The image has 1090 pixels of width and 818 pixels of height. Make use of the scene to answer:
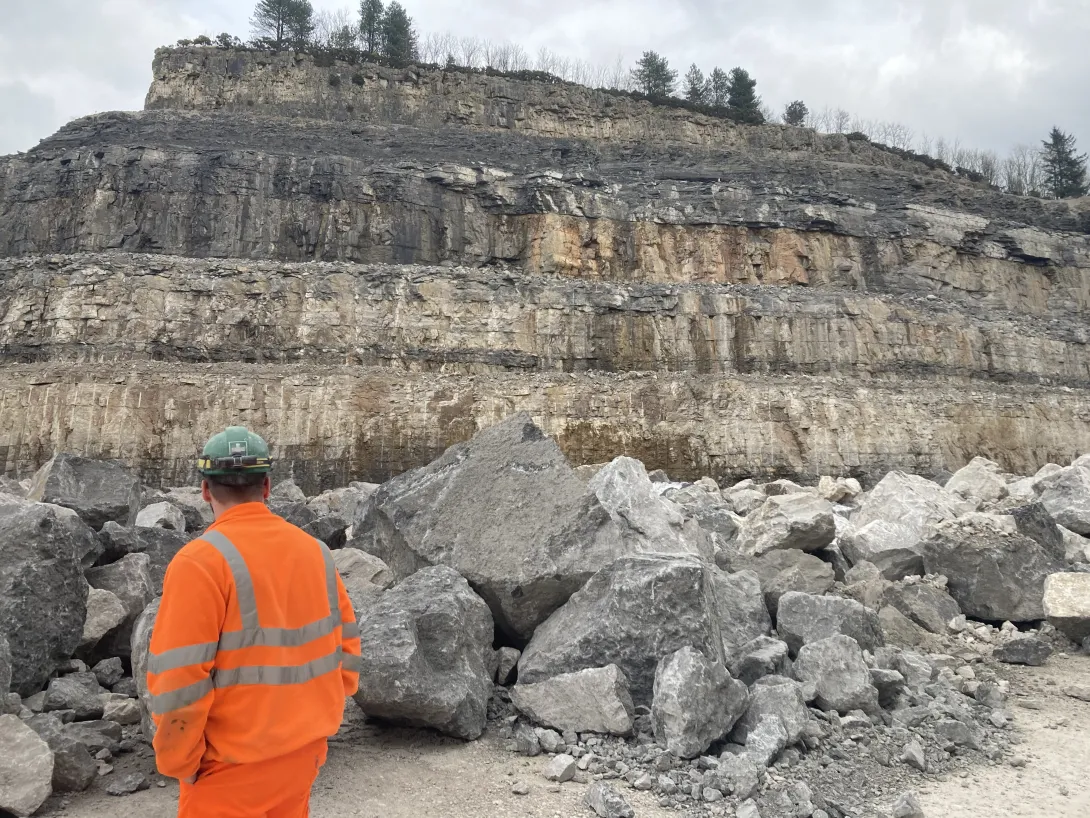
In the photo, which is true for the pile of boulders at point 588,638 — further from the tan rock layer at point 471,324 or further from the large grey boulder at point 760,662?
the tan rock layer at point 471,324

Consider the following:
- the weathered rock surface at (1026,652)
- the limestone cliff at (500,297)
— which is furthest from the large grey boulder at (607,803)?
the limestone cliff at (500,297)

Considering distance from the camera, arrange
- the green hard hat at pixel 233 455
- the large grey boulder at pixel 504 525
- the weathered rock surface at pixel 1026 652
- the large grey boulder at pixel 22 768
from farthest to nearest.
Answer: the weathered rock surface at pixel 1026 652, the large grey boulder at pixel 504 525, the large grey boulder at pixel 22 768, the green hard hat at pixel 233 455

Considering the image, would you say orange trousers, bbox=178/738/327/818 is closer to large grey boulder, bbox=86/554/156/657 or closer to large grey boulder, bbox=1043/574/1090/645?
large grey boulder, bbox=86/554/156/657

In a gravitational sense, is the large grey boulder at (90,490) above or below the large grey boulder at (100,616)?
above

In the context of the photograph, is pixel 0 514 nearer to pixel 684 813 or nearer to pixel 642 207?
pixel 684 813

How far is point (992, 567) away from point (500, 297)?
1733 centimetres

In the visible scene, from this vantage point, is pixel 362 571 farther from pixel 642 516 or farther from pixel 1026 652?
pixel 1026 652

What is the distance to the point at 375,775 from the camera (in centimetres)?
382

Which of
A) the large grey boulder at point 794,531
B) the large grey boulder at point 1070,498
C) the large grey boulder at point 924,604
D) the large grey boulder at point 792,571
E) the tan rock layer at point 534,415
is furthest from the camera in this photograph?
the tan rock layer at point 534,415

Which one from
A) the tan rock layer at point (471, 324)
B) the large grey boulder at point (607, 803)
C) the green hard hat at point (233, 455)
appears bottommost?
the large grey boulder at point (607, 803)

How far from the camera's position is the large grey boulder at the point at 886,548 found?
8055 millimetres

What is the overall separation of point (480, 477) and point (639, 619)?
2146mm

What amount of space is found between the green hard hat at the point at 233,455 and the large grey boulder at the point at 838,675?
397 centimetres

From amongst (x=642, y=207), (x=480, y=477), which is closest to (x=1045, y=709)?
(x=480, y=477)
